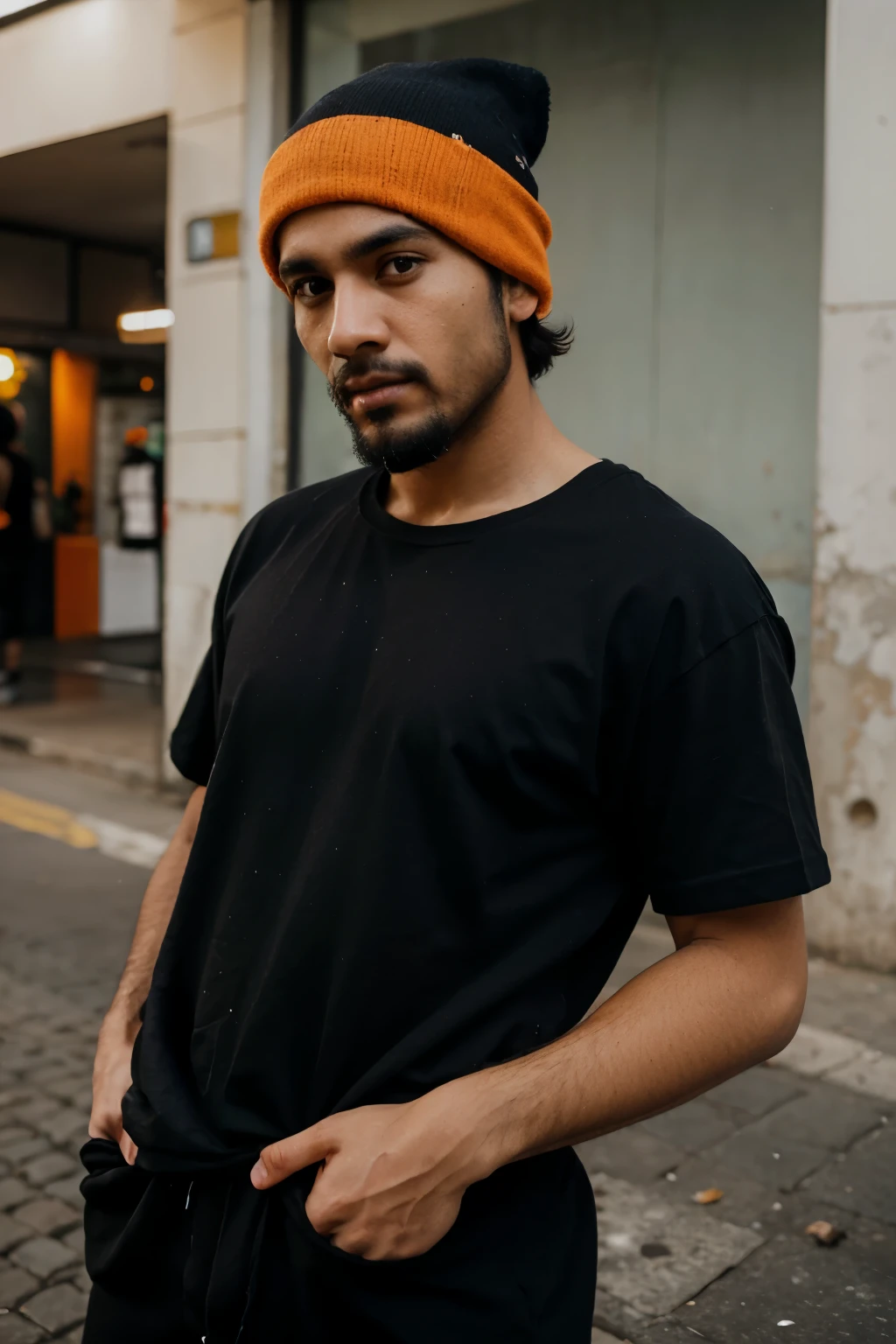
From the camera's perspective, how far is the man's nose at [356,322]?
147cm

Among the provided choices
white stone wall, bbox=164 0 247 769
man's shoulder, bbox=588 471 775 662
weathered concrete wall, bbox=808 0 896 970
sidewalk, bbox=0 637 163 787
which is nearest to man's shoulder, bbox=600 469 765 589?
man's shoulder, bbox=588 471 775 662

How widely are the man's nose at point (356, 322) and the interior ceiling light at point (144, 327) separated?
1238 cm

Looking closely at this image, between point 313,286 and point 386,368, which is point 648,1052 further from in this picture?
point 313,286

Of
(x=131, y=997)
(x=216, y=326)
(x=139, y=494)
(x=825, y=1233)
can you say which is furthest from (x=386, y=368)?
(x=139, y=494)

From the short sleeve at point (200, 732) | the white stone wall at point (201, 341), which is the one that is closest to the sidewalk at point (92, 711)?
the white stone wall at point (201, 341)

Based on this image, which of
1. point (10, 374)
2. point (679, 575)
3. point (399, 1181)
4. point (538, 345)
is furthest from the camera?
point (10, 374)

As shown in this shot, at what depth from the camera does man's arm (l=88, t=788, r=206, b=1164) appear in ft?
5.47

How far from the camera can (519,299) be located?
167 centimetres

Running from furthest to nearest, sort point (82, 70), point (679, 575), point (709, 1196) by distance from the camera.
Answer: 1. point (82, 70)
2. point (709, 1196)
3. point (679, 575)

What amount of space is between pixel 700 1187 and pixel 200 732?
217 cm

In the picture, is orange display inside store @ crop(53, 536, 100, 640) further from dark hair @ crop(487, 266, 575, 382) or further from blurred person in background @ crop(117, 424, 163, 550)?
dark hair @ crop(487, 266, 575, 382)

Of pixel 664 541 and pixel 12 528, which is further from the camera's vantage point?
pixel 12 528

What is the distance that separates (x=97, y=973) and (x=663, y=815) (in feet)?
13.3

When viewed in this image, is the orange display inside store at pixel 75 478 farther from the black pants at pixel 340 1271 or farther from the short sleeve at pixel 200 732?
the black pants at pixel 340 1271
